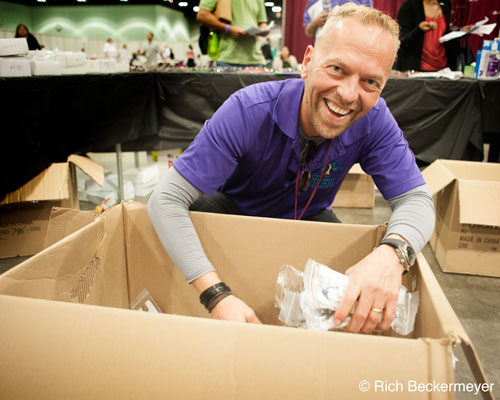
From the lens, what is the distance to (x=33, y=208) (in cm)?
187

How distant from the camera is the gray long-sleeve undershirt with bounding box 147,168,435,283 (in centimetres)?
79

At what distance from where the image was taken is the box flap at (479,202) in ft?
5.55

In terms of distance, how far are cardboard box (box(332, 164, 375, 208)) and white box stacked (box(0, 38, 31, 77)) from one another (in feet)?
6.68

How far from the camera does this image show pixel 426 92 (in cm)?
232

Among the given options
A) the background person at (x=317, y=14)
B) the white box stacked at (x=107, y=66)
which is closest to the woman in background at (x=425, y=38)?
the background person at (x=317, y=14)

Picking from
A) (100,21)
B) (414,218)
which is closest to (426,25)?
(414,218)

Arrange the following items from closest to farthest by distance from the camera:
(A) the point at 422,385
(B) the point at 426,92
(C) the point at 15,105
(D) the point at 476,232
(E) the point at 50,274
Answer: (A) the point at 422,385 → (E) the point at 50,274 → (C) the point at 15,105 → (D) the point at 476,232 → (B) the point at 426,92

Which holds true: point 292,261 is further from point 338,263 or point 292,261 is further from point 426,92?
point 426,92

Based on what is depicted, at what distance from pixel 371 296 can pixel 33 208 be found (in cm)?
178

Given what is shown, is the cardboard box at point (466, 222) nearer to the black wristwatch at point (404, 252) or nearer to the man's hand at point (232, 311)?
the black wristwatch at point (404, 252)

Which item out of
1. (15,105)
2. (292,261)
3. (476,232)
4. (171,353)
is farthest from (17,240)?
(476,232)

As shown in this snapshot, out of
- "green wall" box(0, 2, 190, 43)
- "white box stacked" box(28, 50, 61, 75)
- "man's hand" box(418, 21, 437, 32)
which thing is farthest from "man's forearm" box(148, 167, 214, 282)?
"green wall" box(0, 2, 190, 43)

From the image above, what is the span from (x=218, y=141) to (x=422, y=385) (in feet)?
2.20

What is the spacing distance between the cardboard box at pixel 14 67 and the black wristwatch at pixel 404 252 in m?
1.77
